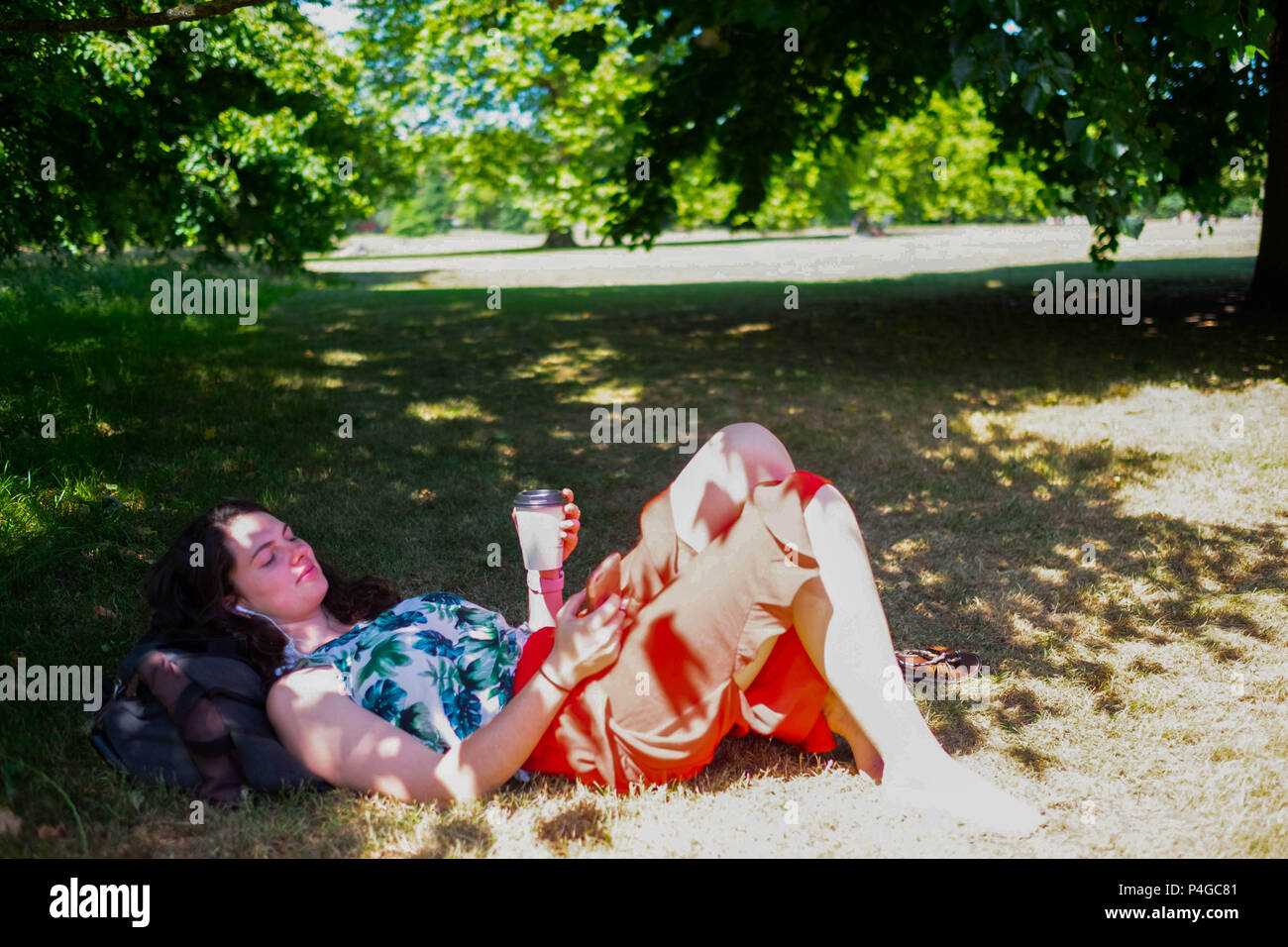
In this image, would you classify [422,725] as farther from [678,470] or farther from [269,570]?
[678,470]

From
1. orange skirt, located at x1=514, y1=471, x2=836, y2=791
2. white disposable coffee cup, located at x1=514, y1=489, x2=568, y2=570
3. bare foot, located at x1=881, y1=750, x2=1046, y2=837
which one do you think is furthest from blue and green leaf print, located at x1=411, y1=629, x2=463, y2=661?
bare foot, located at x1=881, y1=750, x2=1046, y2=837

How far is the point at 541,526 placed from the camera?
3.03 metres

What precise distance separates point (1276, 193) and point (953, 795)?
434 inches

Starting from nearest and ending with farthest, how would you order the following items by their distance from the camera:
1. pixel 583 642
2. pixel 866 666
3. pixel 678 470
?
pixel 583 642 → pixel 866 666 → pixel 678 470

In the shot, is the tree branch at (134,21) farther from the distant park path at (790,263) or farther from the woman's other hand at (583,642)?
the distant park path at (790,263)

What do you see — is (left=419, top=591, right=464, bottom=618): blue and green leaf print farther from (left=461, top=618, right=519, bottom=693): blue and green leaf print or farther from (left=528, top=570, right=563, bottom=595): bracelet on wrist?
(left=528, top=570, right=563, bottom=595): bracelet on wrist

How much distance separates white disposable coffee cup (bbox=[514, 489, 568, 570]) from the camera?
9.81 ft

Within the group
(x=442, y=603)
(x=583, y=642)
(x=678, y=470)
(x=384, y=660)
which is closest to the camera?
(x=583, y=642)

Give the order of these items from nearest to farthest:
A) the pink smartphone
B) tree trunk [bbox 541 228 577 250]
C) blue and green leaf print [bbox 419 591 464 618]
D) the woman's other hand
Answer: the woman's other hand → the pink smartphone → blue and green leaf print [bbox 419 591 464 618] → tree trunk [bbox 541 228 577 250]

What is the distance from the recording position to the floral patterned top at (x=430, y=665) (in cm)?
281

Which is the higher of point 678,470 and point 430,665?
point 678,470

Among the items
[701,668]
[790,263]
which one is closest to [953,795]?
[701,668]
